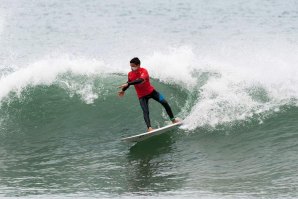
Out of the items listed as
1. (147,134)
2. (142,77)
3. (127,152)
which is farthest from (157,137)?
(142,77)

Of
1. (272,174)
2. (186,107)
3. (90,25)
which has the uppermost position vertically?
(90,25)

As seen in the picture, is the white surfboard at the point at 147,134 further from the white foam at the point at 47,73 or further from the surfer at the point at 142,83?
the white foam at the point at 47,73

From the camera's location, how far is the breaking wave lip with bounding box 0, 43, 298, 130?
42.7ft

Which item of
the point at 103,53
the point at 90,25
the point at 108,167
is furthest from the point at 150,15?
the point at 108,167

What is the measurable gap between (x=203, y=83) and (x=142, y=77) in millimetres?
3476

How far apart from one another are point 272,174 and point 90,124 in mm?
4901

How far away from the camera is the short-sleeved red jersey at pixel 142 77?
11641 millimetres

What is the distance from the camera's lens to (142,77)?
1158 centimetres

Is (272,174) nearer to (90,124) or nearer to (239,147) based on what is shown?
(239,147)

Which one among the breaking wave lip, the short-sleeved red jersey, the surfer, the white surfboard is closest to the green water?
the white surfboard

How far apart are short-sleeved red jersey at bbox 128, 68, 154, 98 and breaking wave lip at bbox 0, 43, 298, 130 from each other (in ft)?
4.45

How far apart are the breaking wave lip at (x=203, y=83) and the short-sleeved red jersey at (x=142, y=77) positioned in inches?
53.4

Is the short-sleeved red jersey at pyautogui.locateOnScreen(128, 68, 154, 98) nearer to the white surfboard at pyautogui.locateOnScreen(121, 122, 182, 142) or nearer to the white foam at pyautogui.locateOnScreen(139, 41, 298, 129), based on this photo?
the white surfboard at pyautogui.locateOnScreen(121, 122, 182, 142)

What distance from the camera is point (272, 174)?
9891 millimetres
